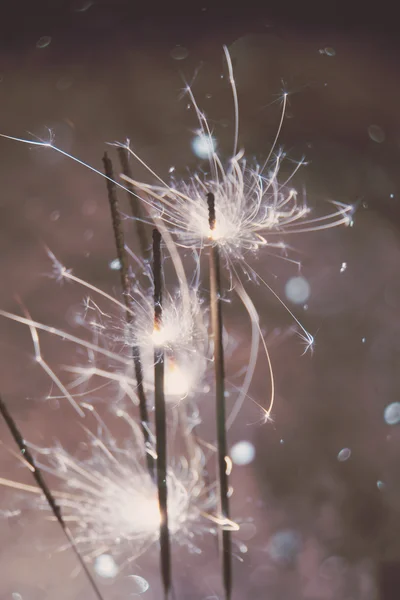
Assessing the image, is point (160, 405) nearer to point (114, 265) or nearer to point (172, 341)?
point (172, 341)

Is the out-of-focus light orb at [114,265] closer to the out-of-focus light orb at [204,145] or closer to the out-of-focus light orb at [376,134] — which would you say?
the out-of-focus light orb at [204,145]

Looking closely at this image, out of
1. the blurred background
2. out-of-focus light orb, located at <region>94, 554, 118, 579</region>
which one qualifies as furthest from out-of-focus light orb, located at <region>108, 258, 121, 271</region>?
out-of-focus light orb, located at <region>94, 554, 118, 579</region>

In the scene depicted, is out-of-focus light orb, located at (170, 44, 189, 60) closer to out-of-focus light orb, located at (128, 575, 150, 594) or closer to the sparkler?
the sparkler

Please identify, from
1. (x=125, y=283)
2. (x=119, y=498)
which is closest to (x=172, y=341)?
(x=125, y=283)

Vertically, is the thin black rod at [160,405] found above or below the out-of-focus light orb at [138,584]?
above

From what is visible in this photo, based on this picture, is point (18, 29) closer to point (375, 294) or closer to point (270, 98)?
point (270, 98)

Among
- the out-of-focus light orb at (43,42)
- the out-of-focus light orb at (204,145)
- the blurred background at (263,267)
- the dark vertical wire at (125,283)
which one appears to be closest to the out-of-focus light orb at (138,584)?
the blurred background at (263,267)
